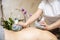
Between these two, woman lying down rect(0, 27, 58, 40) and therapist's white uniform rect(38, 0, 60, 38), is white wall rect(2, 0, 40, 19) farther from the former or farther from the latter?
woman lying down rect(0, 27, 58, 40)

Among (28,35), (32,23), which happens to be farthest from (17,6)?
(28,35)

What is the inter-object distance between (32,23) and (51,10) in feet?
0.66

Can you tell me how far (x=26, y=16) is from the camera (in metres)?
1.62

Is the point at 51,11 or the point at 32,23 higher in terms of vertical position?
the point at 51,11

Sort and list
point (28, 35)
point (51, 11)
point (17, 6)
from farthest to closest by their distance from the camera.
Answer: point (17, 6), point (51, 11), point (28, 35)

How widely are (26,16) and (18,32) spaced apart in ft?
1.68

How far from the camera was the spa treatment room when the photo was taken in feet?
3.53

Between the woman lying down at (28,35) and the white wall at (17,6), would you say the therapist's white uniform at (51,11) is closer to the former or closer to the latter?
the woman lying down at (28,35)

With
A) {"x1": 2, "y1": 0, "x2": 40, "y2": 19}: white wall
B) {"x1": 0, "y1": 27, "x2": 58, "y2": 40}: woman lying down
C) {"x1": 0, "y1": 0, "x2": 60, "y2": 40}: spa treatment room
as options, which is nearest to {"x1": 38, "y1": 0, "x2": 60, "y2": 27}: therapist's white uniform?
{"x1": 0, "y1": 0, "x2": 60, "y2": 40}: spa treatment room

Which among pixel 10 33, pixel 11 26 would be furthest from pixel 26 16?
pixel 10 33

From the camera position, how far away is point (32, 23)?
136 centimetres

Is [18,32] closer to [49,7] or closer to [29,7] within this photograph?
[49,7]

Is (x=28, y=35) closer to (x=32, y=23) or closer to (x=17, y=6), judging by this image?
(x=32, y=23)

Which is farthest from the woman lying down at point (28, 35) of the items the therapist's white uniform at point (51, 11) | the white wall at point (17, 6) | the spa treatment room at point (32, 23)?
the white wall at point (17, 6)
